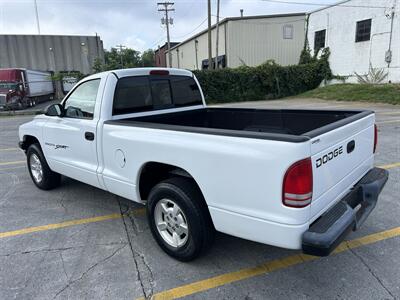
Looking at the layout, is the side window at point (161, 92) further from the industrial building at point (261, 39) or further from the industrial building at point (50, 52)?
the industrial building at point (50, 52)

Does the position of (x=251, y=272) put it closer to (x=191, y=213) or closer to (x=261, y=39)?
(x=191, y=213)

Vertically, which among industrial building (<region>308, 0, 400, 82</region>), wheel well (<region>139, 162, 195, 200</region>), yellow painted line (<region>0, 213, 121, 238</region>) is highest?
industrial building (<region>308, 0, 400, 82</region>)

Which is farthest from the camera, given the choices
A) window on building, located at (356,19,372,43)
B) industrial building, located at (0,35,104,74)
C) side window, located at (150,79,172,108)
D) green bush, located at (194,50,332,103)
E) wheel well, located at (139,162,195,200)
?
industrial building, located at (0,35,104,74)

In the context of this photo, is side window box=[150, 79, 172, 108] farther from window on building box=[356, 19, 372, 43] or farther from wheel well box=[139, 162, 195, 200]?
window on building box=[356, 19, 372, 43]

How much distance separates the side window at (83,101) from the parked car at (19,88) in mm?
20592

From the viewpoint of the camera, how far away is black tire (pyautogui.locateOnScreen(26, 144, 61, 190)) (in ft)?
16.7

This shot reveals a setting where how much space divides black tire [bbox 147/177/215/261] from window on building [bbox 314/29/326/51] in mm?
28855

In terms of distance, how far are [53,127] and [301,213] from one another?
3.65 m

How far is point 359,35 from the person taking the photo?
80.7 feet

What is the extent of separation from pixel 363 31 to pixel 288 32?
785 centimetres

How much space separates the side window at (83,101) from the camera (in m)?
4.03

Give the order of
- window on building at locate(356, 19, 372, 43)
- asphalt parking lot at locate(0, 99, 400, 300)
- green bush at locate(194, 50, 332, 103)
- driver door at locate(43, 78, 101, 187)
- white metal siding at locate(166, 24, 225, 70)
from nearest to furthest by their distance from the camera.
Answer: asphalt parking lot at locate(0, 99, 400, 300) → driver door at locate(43, 78, 101, 187) → window on building at locate(356, 19, 372, 43) → green bush at locate(194, 50, 332, 103) → white metal siding at locate(166, 24, 225, 70)

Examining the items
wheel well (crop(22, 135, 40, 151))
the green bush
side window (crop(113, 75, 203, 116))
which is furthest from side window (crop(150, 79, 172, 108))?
the green bush

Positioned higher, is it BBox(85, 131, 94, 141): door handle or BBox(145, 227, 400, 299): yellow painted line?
BBox(85, 131, 94, 141): door handle
